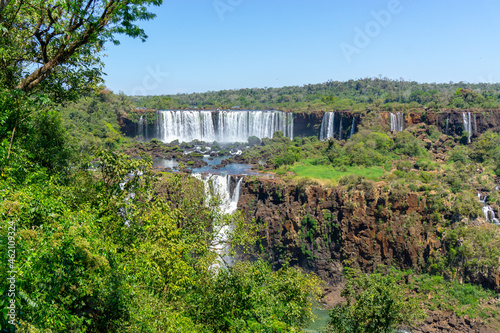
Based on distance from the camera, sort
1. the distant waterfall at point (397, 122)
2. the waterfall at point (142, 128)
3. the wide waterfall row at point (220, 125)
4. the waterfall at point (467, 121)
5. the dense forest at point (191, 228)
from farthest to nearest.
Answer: the waterfall at point (142, 128), the wide waterfall row at point (220, 125), the distant waterfall at point (397, 122), the waterfall at point (467, 121), the dense forest at point (191, 228)

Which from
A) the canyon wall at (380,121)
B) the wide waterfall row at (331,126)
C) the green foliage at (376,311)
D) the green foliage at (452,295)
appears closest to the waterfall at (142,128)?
the canyon wall at (380,121)

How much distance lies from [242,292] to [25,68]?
7814 millimetres

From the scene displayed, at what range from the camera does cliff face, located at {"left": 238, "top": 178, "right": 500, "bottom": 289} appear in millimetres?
28812

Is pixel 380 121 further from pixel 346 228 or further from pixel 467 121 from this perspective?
pixel 346 228

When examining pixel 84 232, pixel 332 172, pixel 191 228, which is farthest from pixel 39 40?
pixel 332 172

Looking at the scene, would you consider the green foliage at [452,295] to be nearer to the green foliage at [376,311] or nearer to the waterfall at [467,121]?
the green foliage at [376,311]

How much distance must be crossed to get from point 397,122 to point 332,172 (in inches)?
833

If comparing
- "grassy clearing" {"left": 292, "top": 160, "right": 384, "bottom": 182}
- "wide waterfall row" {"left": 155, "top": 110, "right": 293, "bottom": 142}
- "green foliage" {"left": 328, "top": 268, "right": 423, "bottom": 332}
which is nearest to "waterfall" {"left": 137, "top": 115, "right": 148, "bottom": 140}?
"wide waterfall row" {"left": 155, "top": 110, "right": 293, "bottom": 142}

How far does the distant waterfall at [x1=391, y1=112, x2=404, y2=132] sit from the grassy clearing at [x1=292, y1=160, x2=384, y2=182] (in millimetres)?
16308

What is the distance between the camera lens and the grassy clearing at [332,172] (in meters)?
34.6

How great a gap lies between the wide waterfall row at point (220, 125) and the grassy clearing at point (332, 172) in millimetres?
21923

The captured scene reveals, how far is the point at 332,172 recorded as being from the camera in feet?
120

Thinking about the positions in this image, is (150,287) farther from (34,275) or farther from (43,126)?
(43,126)

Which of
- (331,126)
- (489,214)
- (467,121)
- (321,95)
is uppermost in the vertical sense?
(321,95)
